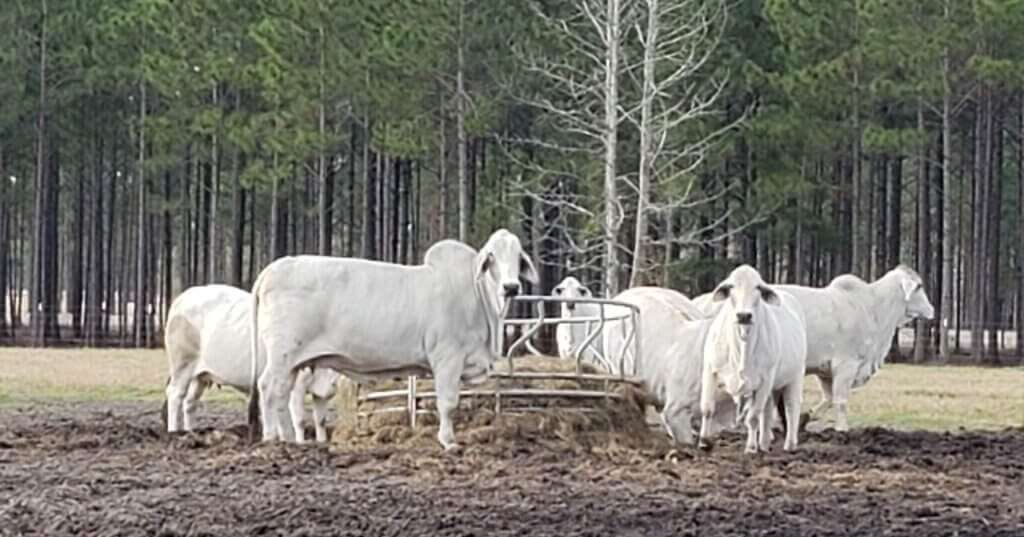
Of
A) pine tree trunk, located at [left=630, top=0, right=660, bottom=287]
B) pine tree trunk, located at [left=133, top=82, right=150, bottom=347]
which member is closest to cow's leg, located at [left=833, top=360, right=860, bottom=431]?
pine tree trunk, located at [left=630, top=0, right=660, bottom=287]

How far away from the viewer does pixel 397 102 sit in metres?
42.3

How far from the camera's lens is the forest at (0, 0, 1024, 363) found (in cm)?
4022

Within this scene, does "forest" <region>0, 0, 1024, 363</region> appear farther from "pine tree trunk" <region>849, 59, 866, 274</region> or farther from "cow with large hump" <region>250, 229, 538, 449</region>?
"cow with large hump" <region>250, 229, 538, 449</region>

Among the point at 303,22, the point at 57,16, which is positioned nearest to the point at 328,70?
the point at 303,22

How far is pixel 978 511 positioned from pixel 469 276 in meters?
5.36

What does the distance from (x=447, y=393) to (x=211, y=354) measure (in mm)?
3442

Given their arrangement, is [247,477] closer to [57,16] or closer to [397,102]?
[397,102]

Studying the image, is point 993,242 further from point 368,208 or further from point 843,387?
point 843,387

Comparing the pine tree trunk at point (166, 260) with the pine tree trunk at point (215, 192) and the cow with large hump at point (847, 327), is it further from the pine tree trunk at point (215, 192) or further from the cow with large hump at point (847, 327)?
the cow with large hump at point (847, 327)

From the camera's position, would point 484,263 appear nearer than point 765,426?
Yes

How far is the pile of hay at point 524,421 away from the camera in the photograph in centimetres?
1415

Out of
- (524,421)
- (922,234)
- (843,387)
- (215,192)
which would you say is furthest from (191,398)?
(215,192)

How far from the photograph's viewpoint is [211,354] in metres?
16.7

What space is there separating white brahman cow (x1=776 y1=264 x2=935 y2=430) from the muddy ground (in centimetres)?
338
